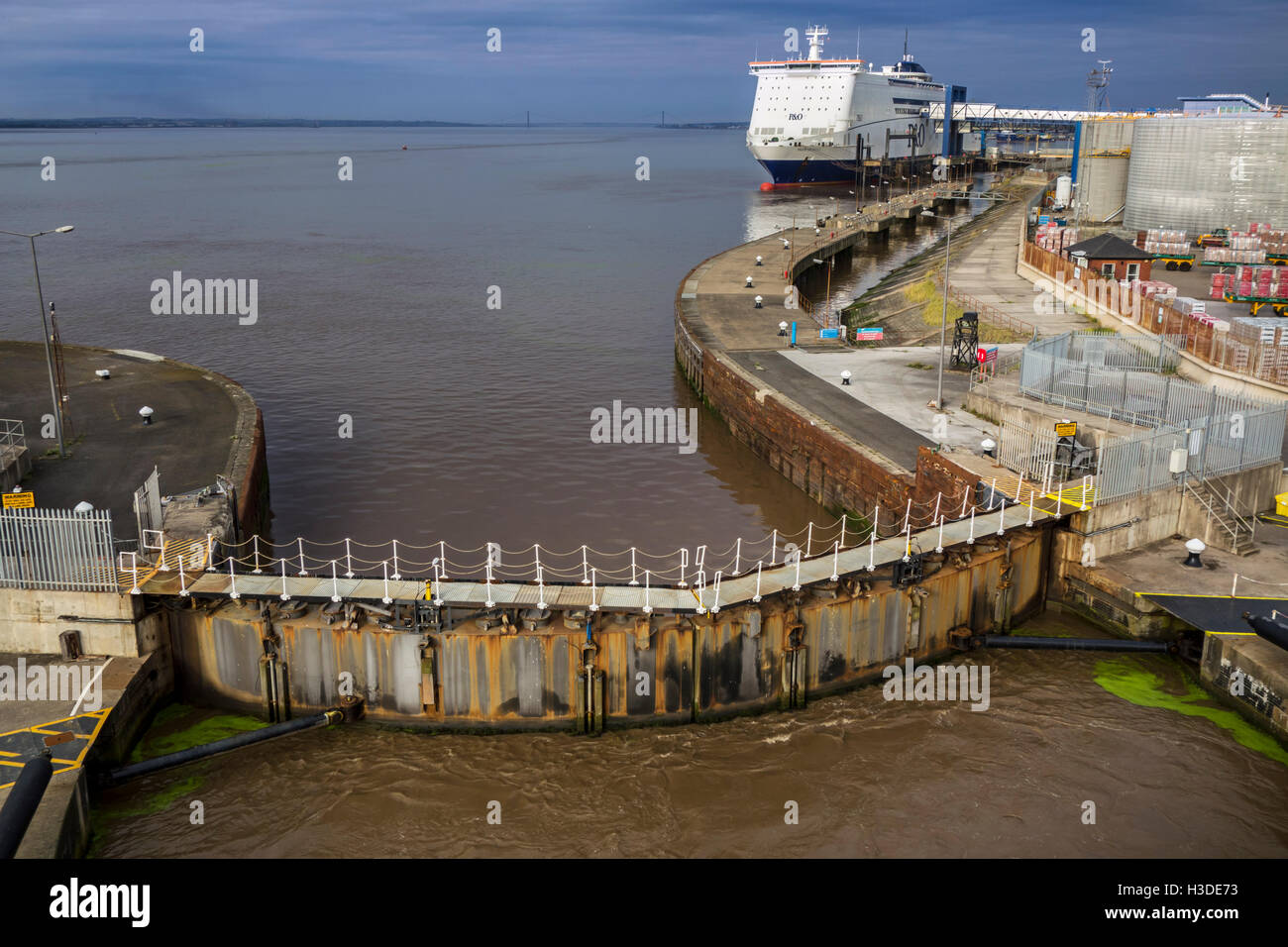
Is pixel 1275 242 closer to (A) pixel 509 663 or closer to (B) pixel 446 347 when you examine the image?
(B) pixel 446 347

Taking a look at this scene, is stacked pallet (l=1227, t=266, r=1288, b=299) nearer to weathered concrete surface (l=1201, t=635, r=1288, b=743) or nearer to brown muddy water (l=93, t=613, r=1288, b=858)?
weathered concrete surface (l=1201, t=635, r=1288, b=743)

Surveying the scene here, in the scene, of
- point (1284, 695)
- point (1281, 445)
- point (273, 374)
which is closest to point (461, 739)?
point (1284, 695)

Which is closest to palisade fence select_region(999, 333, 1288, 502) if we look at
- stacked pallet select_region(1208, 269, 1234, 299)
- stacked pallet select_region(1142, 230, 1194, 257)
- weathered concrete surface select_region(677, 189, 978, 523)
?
weathered concrete surface select_region(677, 189, 978, 523)

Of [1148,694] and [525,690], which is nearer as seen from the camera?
[525,690]

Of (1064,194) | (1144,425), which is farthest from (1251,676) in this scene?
(1064,194)

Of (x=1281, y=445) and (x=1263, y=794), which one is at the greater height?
(x=1281, y=445)
